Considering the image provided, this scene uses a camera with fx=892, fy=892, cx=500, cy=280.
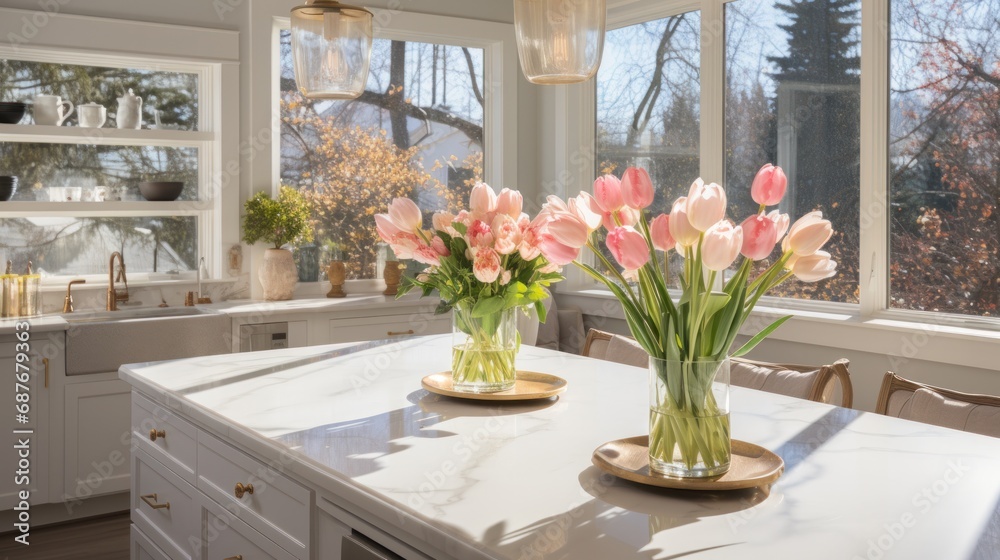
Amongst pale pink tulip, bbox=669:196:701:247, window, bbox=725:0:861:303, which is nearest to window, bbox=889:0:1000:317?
window, bbox=725:0:861:303

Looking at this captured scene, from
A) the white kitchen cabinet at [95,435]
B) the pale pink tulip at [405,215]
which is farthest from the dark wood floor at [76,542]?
the pale pink tulip at [405,215]

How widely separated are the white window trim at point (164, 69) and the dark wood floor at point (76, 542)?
120 centimetres

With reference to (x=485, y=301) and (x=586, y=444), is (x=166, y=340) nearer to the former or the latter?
(x=485, y=301)

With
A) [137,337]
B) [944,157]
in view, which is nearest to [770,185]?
[944,157]

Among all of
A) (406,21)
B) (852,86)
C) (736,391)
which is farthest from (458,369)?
(406,21)

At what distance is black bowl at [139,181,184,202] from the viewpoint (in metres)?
4.47

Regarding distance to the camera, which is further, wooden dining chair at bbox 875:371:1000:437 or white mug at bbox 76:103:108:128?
white mug at bbox 76:103:108:128

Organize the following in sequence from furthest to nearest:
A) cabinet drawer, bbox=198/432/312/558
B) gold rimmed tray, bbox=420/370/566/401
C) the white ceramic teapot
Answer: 1. the white ceramic teapot
2. gold rimmed tray, bbox=420/370/566/401
3. cabinet drawer, bbox=198/432/312/558

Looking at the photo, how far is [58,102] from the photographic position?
13.8 ft

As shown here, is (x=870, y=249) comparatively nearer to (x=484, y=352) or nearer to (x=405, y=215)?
(x=484, y=352)

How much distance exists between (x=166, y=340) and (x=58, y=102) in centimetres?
127

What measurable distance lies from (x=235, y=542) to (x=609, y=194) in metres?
1.07

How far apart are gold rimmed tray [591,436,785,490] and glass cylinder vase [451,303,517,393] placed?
477mm

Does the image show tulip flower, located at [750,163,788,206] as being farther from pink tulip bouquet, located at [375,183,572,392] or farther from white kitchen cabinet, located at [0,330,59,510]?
white kitchen cabinet, located at [0,330,59,510]
